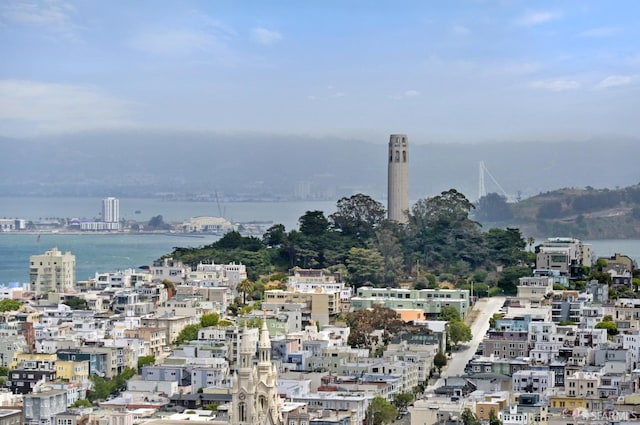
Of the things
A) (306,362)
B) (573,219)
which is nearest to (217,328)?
(306,362)

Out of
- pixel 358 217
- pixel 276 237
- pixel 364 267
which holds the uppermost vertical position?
pixel 358 217

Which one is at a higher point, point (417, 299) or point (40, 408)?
point (417, 299)

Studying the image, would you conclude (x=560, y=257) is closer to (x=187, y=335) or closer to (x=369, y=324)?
(x=369, y=324)

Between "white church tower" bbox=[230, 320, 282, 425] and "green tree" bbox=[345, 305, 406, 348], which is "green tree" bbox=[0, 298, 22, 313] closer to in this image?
"green tree" bbox=[345, 305, 406, 348]

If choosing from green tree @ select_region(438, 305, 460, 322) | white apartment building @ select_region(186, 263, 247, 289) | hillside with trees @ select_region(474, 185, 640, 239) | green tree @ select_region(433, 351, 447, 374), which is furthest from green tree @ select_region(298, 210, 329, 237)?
hillside with trees @ select_region(474, 185, 640, 239)

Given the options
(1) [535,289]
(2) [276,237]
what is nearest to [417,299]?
(1) [535,289]

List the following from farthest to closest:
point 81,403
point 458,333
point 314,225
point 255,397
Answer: point 314,225 < point 458,333 < point 81,403 < point 255,397

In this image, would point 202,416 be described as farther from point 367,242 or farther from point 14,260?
point 14,260
